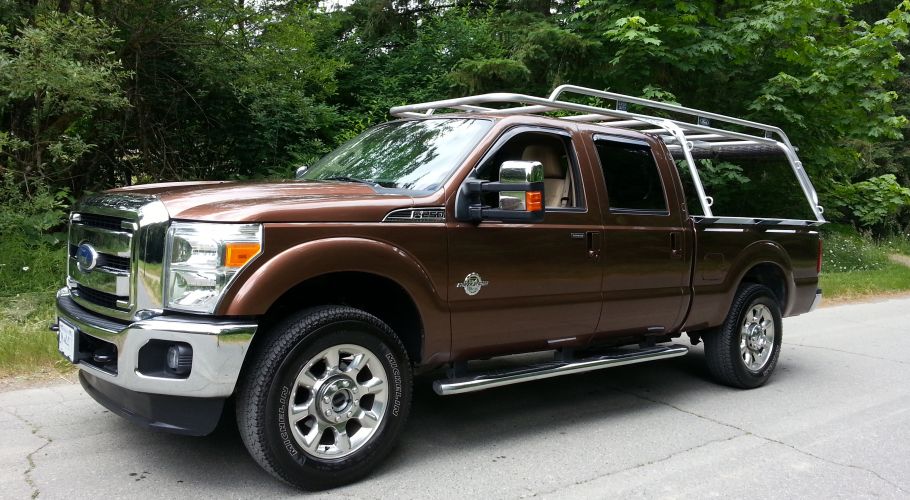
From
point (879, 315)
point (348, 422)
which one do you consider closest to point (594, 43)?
point (879, 315)

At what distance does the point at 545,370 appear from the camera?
15.1ft

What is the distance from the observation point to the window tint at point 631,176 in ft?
17.0

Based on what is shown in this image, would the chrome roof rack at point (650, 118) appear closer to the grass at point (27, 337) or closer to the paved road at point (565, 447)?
the paved road at point (565, 447)

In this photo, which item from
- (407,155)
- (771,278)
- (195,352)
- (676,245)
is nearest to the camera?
(195,352)

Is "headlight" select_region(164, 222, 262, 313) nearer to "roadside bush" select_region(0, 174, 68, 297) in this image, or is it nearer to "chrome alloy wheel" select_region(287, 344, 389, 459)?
"chrome alloy wheel" select_region(287, 344, 389, 459)

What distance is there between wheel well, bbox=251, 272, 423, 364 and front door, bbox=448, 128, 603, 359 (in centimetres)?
25

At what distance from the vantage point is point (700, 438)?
4.81 m

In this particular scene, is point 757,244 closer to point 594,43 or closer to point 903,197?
point 594,43

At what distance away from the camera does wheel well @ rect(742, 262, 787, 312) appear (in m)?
6.39

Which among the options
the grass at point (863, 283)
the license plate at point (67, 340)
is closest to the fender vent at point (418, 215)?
the license plate at point (67, 340)

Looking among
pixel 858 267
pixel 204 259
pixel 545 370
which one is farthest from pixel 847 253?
pixel 204 259

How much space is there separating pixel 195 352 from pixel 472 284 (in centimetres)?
160

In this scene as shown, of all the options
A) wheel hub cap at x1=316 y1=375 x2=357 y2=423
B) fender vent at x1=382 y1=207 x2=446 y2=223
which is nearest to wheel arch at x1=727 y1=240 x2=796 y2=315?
fender vent at x1=382 y1=207 x2=446 y2=223

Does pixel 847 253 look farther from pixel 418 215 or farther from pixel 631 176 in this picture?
pixel 418 215
